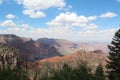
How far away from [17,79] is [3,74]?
10.9 ft

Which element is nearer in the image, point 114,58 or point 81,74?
point 81,74

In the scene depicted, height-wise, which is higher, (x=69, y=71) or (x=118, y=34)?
(x=118, y=34)

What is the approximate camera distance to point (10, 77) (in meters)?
31.1

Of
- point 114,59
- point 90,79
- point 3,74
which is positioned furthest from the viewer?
point 114,59

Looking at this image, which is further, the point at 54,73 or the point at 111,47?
the point at 111,47

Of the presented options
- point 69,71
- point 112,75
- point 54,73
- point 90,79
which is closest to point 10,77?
point 54,73

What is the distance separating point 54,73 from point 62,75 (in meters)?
1.25

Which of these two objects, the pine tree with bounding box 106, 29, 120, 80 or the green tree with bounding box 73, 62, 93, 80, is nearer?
the green tree with bounding box 73, 62, 93, 80

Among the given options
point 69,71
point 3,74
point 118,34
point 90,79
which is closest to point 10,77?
point 3,74

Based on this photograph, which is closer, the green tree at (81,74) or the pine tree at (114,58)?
the green tree at (81,74)

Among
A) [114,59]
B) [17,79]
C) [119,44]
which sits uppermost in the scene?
[119,44]

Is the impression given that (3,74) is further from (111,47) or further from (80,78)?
(111,47)

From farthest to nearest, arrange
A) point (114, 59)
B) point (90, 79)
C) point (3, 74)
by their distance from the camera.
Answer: point (114, 59) → point (3, 74) → point (90, 79)

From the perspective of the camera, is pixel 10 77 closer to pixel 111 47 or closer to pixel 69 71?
pixel 69 71
